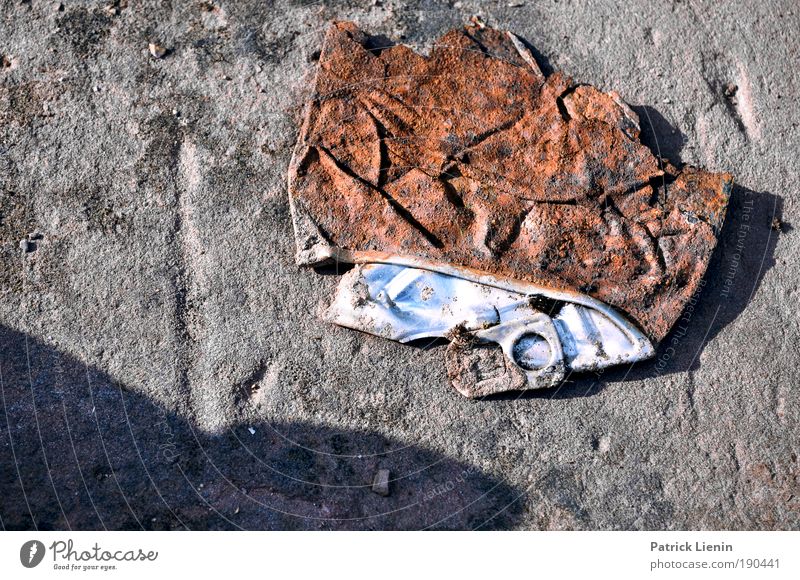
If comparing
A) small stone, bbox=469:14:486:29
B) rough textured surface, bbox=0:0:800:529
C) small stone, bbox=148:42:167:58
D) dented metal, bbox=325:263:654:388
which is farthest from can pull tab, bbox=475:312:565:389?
small stone, bbox=148:42:167:58

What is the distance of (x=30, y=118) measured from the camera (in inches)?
156

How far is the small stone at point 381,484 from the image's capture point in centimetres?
355

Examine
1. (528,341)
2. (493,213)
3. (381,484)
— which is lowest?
(381,484)

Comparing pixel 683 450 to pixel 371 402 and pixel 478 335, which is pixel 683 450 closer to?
pixel 478 335

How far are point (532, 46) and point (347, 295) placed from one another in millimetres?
1876

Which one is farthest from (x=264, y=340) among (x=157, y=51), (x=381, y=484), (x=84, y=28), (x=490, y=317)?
(x=84, y=28)

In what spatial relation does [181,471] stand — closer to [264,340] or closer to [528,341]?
[264,340]

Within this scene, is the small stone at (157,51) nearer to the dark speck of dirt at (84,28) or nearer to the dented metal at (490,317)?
the dark speck of dirt at (84,28)

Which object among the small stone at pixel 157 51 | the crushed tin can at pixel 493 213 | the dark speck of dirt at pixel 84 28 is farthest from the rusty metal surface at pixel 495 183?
the dark speck of dirt at pixel 84 28

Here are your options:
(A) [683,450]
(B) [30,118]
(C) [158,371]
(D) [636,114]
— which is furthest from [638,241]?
(B) [30,118]

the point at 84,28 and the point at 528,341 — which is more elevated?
the point at 84,28

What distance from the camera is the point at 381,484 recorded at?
3.55 metres

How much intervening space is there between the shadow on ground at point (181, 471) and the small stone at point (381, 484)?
0.07 feet

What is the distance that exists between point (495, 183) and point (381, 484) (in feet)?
5.42
